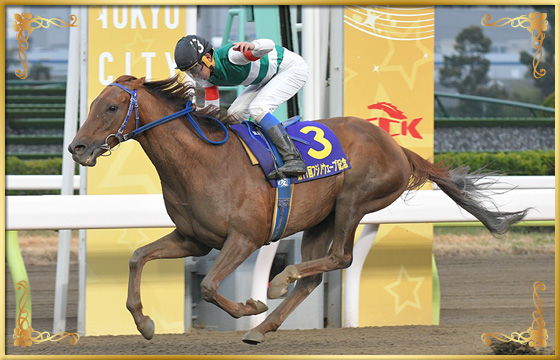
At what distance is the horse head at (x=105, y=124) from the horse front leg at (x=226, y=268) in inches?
27.8

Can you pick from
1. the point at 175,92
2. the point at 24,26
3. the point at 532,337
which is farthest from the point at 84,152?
the point at 532,337

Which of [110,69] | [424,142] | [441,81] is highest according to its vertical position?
[441,81]

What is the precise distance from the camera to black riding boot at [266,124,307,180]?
3.96 metres

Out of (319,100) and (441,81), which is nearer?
(319,100)

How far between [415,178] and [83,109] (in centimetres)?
199

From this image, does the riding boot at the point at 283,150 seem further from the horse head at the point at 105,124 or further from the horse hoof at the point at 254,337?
the horse hoof at the point at 254,337

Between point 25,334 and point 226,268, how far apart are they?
4.99 feet

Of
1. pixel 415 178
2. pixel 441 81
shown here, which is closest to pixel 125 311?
pixel 415 178

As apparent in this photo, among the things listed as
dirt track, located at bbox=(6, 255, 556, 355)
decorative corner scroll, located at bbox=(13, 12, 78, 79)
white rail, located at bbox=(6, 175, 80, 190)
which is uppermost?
decorative corner scroll, located at bbox=(13, 12, 78, 79)

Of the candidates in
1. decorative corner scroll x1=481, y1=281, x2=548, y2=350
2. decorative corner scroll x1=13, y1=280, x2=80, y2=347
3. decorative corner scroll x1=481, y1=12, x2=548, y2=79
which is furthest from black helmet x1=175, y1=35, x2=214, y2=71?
decorative corner scroll x1=481, y1=281, x2=548, y2=350

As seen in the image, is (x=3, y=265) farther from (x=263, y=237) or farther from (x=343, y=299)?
(x=343, y=299)

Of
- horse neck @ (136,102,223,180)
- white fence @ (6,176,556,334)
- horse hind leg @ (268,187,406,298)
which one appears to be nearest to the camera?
horse neck @ (136,102,223,180)

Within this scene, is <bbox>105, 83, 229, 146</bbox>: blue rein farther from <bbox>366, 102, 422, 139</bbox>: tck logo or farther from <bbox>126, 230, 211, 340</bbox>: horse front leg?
<bbox>366, 102, 422, 139</bbox>: tck logo

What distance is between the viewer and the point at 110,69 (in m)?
4.88
